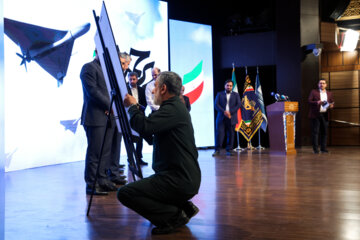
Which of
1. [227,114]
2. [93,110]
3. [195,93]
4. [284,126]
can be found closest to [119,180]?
[93,110]

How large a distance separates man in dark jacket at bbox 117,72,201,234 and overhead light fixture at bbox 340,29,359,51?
857cm

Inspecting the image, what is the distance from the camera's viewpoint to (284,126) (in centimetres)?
764

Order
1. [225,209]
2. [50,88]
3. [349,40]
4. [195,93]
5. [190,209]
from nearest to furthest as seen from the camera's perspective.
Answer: [190,209] < [225,209] < [50,88] < [195,93] < [349,40]

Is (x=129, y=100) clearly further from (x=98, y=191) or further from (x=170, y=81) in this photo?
(x=98, y=191)

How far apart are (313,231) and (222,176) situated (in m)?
2.51

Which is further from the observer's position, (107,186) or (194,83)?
(194,83)

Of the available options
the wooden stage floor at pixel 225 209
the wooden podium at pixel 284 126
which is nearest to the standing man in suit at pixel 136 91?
the wooden stage floor at pixel 225 209

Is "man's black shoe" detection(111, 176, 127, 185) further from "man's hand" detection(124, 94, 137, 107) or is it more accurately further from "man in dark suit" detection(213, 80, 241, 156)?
"man in dark suit" detection(213, 80, 241, 156)

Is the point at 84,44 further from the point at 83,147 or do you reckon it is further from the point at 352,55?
the point at 352,55

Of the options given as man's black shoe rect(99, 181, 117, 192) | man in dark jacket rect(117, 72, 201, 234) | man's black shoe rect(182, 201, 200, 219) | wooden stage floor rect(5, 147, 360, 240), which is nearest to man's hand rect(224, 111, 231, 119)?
wooden stage floor rect(5, 147, 360, 240)

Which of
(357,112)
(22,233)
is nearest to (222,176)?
(22,233)

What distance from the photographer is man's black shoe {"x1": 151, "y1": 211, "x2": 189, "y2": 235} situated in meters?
2.48

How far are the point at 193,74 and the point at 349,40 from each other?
13.1 ft

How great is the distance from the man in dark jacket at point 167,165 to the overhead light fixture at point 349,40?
8566mm
